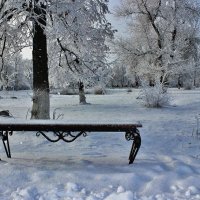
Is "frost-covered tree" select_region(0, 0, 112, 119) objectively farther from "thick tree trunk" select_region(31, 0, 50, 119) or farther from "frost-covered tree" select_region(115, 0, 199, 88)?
"frost-covered tree" select_region(115, 0, 199, 88)

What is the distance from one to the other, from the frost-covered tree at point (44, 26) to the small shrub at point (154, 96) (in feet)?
26.3

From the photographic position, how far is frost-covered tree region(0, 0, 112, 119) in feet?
33.5

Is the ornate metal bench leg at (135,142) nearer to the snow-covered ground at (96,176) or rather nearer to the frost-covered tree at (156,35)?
the snow-covered ground at (96,176)

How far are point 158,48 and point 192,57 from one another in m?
4.93

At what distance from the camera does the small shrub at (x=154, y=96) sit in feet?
64.6

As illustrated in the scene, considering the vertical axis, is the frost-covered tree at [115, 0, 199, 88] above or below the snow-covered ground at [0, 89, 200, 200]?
above

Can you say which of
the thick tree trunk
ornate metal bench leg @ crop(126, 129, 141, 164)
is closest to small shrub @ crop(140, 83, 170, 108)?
the thick tree trunk

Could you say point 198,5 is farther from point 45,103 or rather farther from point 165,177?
point 165,177

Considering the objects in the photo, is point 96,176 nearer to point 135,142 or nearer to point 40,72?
point 135,142

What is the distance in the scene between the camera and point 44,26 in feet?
33.7

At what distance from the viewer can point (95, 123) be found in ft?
20.5

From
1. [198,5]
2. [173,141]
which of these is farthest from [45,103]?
[198,5]

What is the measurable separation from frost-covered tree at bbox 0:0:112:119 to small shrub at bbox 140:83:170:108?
8.02m

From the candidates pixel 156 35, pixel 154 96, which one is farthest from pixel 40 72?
pixel 156 35
